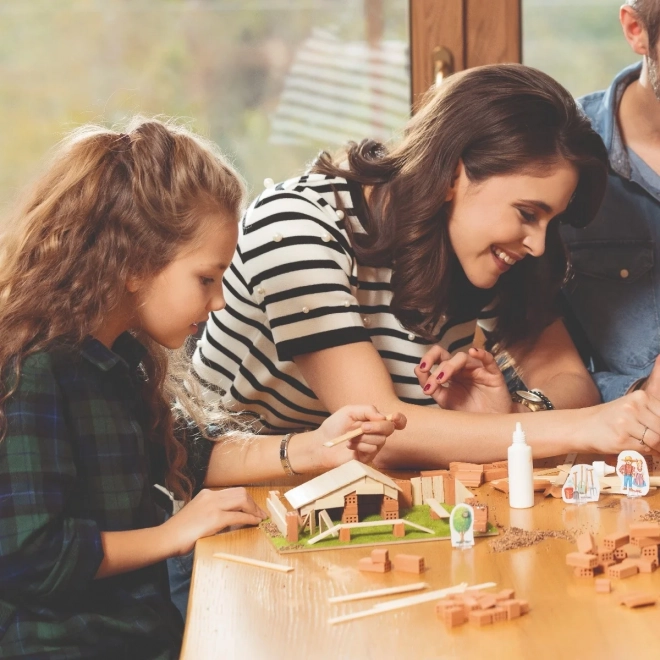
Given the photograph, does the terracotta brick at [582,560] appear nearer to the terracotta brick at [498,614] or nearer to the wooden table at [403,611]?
the wooden table at [403,611]

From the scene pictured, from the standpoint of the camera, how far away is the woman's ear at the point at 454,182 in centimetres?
196

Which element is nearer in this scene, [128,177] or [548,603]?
[548,603]

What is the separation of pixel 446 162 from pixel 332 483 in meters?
0.80

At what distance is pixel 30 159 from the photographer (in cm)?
341

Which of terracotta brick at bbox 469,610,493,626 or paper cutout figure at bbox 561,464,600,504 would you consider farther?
paper cutout figure at bbox 561,464,600,504

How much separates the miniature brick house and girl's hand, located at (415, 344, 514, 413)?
1.65 feet

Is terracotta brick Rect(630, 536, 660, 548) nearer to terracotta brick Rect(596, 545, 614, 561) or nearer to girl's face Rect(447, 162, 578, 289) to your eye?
terracotta brick Rect(596, 545, 614, 561)

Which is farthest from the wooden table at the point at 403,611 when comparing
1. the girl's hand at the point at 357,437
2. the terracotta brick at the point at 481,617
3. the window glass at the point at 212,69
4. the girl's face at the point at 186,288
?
the window glass at the point at 212,69

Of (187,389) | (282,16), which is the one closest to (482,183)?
(187,389)

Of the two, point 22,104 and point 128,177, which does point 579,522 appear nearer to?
point 128,177

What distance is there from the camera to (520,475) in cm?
152

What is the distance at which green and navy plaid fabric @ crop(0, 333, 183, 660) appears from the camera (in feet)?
4.32

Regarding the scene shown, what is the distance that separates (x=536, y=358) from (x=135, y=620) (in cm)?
118

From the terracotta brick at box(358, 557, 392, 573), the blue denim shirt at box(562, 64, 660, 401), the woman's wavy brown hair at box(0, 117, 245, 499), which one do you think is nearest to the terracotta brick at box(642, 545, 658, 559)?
the terracotta brick at box(358, 557, 392, 573)
